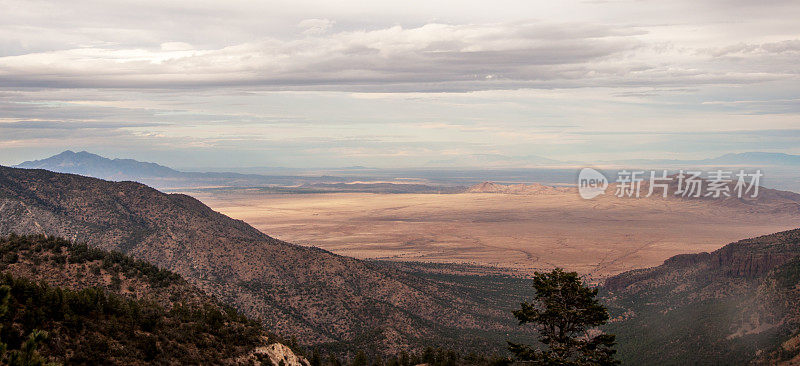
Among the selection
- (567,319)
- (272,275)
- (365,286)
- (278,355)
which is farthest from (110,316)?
(365,286)

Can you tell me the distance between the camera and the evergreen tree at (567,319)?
2973 centimetres

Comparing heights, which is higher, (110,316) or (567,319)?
(567,319)

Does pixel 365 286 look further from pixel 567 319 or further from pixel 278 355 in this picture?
pixel 567 319

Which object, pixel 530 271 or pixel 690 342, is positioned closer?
pixel 690 342

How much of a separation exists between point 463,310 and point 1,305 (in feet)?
238

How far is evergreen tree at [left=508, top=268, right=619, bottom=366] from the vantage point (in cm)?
2973

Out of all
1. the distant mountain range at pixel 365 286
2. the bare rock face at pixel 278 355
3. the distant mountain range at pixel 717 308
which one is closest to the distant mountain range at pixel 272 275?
the distant mountain range at pixel 365 286

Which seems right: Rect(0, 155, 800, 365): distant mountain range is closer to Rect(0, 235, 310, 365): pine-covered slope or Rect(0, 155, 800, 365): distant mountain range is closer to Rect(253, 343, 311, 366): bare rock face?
Rect(0, 235, 310, 365): pine-covered slope

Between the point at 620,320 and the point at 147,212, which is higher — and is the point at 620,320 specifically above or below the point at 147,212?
below

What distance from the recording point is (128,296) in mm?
41219

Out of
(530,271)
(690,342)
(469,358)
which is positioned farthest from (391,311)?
(530,271)

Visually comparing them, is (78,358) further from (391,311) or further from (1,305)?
(391,311)

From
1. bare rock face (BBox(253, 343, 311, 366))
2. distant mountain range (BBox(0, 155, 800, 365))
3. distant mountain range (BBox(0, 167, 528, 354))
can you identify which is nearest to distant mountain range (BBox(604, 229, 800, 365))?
distant mountain range (BBox(0, 155, 800, 365))

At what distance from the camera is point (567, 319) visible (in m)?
30.2
